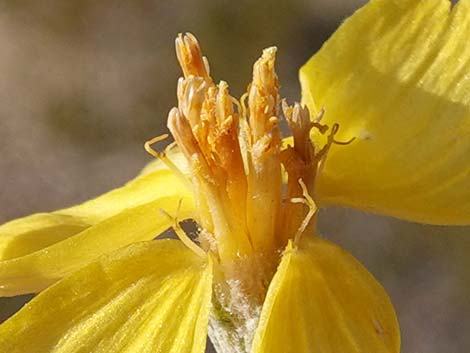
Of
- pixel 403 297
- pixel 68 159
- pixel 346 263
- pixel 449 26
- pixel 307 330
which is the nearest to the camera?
pixel 307 330

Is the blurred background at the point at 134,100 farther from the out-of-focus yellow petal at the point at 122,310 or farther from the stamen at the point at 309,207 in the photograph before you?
the out-of-focus yellow petal at the point at 122,310

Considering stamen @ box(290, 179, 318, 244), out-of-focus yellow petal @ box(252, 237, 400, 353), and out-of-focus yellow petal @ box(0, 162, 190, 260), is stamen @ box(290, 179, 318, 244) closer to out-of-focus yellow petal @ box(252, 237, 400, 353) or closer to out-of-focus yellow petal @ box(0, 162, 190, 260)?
out-of-focus yellow petal @ box(252, 237, 400, 353)

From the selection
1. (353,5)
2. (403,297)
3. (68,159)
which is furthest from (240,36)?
(403,297)

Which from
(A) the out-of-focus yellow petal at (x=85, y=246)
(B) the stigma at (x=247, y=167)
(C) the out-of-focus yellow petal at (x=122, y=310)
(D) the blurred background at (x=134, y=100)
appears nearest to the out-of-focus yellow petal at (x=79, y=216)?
(A) the out-of-focus yellow petal at (x=85, y=246)

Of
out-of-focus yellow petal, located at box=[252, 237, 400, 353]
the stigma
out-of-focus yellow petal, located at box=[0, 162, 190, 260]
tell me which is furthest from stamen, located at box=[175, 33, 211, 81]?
out-of-focus yellow petal, located at box=[252, 237, 400, 353]

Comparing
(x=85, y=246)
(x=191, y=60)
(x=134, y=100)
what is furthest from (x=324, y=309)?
(x=134, y=100)

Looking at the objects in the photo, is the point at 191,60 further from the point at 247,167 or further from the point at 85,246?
the point at 85,246

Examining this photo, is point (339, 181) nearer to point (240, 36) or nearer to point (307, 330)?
point (307, 330)
